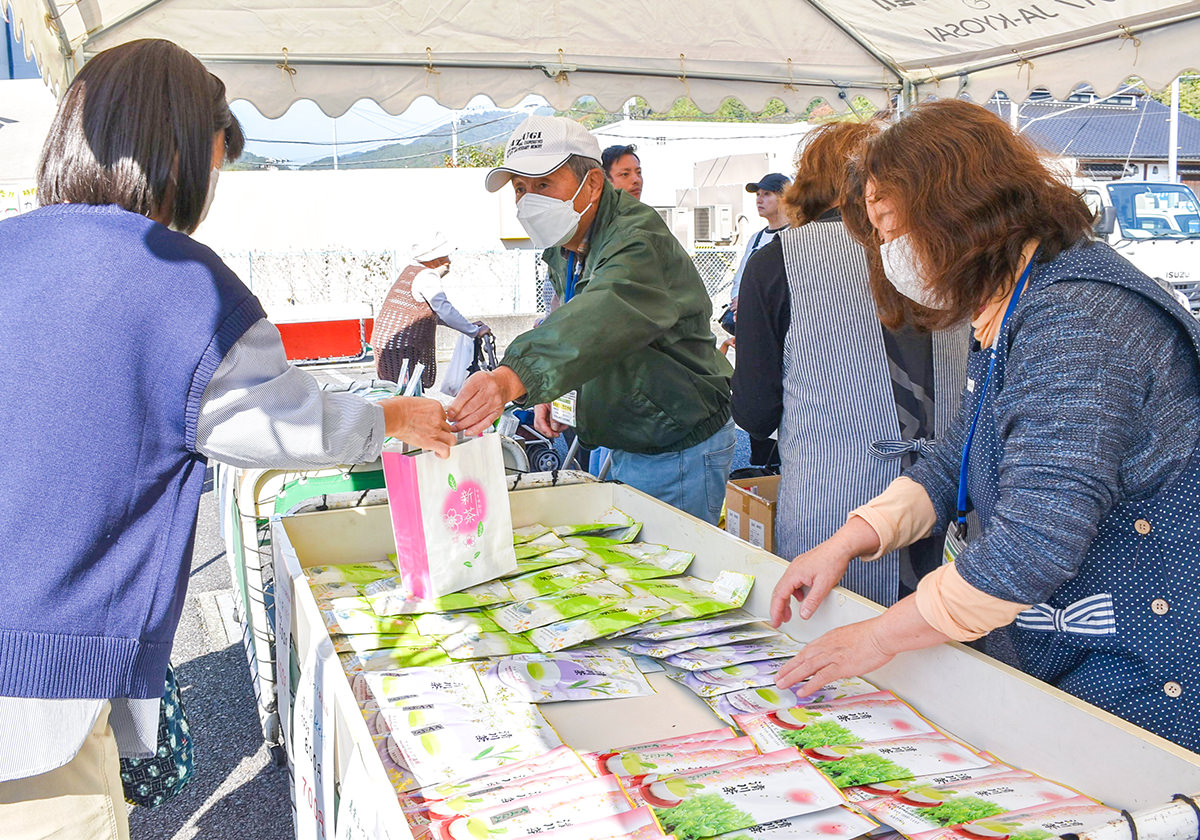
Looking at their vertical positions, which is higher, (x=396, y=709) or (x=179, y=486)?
(x=179, y=486)

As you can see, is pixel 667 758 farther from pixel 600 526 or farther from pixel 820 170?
pixel 820 170

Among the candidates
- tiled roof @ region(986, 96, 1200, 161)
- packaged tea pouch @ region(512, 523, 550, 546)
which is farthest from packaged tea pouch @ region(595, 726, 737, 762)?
tiled roof @ region(986, 96, 1200, 161)

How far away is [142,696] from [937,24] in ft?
12.7

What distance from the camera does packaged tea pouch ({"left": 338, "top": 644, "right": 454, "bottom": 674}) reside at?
1.50m

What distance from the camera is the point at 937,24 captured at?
377 centimetres

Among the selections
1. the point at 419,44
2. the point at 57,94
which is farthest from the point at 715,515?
the point at 57,94

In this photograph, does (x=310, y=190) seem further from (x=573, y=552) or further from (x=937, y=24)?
(x=573, y=552)

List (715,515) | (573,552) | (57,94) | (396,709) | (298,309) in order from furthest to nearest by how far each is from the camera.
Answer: (298,309) < (57,94) < (715,515) < (573,552) < (396,709)

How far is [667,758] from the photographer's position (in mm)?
1183

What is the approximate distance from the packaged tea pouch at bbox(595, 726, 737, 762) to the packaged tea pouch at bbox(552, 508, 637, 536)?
3.14ft

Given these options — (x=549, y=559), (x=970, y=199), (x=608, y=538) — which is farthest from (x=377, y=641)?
(x=970, y=199)

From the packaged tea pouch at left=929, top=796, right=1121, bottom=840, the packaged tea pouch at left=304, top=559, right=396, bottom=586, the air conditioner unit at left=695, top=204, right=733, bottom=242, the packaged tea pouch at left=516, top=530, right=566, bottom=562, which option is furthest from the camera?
the air conditioner unit at left=695, top=204, right=733, bottom=242

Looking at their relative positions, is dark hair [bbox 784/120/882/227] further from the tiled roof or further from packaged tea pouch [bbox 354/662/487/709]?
the tiled roof

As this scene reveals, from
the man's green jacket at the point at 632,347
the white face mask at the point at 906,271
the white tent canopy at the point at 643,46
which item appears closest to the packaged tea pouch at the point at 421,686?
the man's green jacket at the point at 632,347
